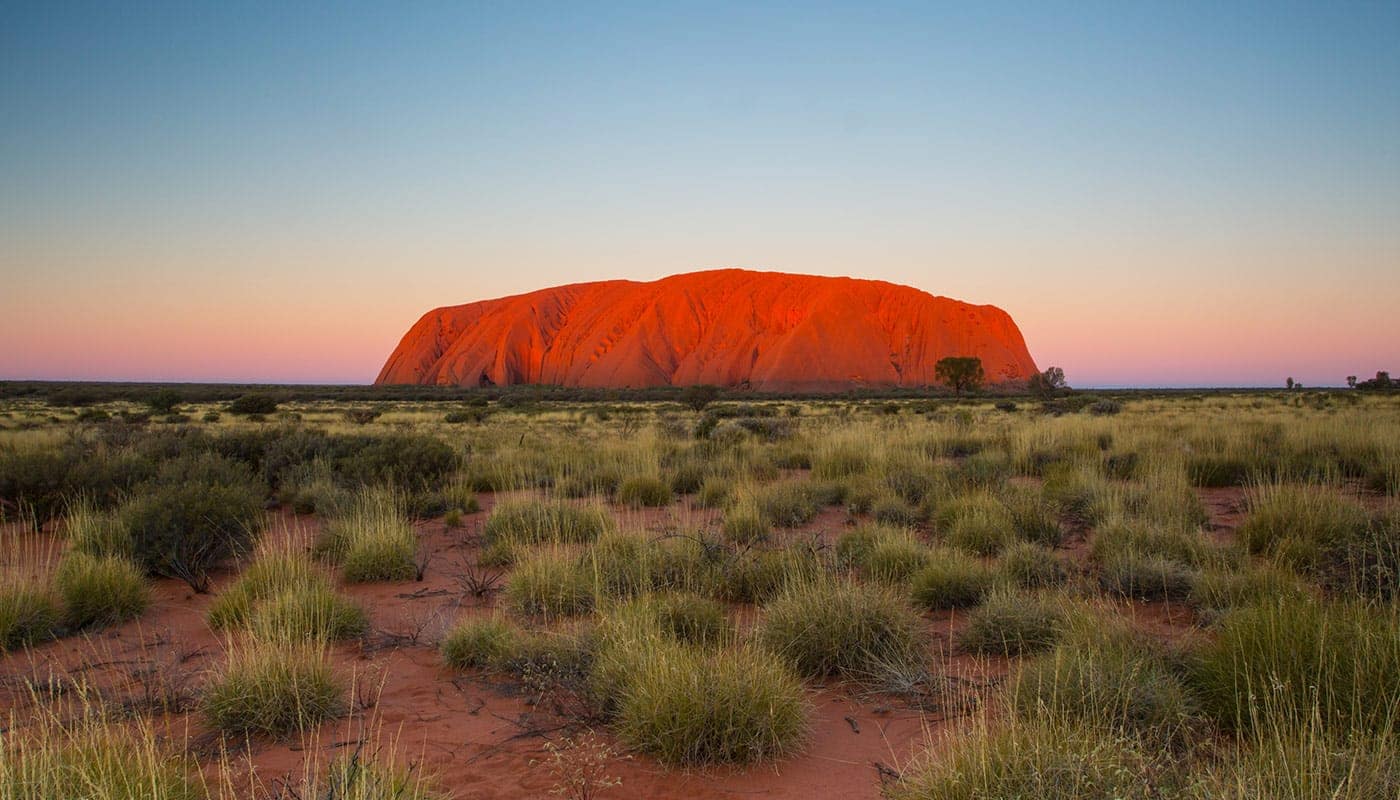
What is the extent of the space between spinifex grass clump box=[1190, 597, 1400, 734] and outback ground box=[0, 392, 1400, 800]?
0.06ft

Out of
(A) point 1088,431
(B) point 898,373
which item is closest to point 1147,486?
(A) point 1088,431

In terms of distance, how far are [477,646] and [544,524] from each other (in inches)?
122

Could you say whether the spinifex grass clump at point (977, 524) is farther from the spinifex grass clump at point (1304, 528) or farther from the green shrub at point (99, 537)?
the green shrub at point (99, 537)

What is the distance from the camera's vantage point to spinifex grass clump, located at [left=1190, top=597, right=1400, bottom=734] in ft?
9.59

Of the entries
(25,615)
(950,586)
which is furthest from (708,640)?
(25,615)

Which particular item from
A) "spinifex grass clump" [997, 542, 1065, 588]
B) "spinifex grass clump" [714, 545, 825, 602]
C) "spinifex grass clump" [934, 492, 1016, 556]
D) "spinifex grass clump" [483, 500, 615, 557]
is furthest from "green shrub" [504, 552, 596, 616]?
"spinifex grass clump" [934, 492, 1016, 556]

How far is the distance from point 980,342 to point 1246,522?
84.1m

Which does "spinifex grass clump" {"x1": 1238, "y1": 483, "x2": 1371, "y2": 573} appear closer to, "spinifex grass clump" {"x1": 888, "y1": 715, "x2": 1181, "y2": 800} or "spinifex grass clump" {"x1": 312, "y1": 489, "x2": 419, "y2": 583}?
"spinifex grass clump" {"x1": 888, "y1": 715, "x2": 1181, "y2": 800}

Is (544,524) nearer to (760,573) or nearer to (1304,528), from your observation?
(760,573)

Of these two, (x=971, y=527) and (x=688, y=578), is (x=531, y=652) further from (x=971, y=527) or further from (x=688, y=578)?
(x=971, y=527)

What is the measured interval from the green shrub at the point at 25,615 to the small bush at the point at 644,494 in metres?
5.73

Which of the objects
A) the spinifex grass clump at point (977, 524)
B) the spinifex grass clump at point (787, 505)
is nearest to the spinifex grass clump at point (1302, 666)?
the spinifex grass clump at point (977, 524)

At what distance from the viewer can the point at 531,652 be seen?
428 centimetres

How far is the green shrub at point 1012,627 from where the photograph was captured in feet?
13.8
